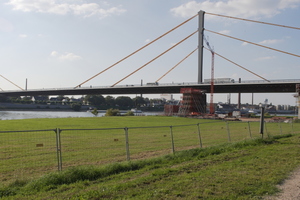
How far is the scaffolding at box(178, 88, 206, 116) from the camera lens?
95375 mm

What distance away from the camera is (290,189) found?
6.46 m

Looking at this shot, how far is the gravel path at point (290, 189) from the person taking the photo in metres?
5.91

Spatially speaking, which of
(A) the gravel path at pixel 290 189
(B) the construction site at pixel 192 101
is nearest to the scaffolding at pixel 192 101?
(B) the construction site at pixel 192 101

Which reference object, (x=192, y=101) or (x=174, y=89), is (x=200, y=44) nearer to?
(x=174, y=89)

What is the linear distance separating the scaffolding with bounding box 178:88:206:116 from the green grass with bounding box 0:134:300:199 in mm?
84759

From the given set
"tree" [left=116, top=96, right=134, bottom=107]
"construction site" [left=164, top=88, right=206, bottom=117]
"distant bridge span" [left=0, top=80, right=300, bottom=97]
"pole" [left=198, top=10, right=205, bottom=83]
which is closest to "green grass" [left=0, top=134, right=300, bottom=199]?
"distant bridge span" [left=0, top=80, right=300, bottom=97]

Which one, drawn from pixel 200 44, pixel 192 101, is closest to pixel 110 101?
pixel 192 101

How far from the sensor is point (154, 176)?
775cm

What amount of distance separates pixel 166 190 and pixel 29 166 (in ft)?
20.0

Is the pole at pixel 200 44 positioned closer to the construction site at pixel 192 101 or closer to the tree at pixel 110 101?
the construction site at pixel 192 101

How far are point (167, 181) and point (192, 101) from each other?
9012 centimetres

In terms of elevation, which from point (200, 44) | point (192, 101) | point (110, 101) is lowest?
point (110, 101)

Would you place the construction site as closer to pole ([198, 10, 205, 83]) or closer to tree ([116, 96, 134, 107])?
pole ([198, 10, 205, 83])

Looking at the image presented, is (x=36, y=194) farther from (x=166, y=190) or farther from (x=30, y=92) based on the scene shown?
(x=30, y=92)
